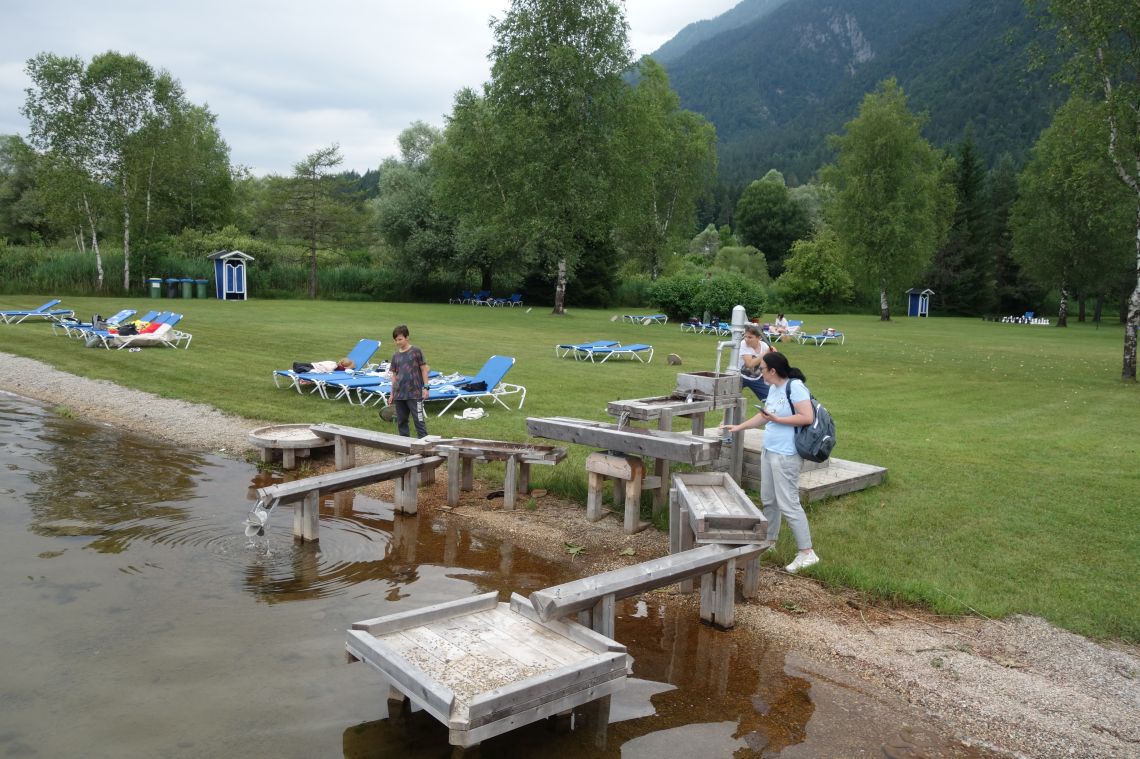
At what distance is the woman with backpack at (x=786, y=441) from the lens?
6.18 m

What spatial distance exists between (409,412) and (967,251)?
2300 inches

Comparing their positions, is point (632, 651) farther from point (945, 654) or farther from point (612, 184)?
point (612, 184)

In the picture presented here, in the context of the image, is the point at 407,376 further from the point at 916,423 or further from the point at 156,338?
the point at 156,338

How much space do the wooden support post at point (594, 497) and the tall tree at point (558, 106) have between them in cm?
2804

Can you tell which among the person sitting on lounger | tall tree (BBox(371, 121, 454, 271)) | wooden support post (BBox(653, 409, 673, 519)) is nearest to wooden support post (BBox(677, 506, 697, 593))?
wooden support post (BBox(653, 409, 673, 519))

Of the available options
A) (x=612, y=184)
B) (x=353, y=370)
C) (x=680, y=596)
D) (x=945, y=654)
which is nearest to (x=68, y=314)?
(x=353, y=370)

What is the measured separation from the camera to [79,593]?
576cm

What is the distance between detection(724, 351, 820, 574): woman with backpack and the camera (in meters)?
6.18

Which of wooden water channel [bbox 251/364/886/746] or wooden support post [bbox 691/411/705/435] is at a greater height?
wooden support post [bbox 691/411/705/435]

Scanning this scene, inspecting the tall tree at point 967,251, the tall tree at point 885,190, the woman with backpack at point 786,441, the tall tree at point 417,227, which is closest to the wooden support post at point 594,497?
the woman with backpack at point 786,441

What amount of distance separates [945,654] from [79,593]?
578cm

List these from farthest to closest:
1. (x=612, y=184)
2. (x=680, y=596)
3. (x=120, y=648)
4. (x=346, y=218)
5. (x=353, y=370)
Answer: (x=346, y=218) → (x=612, y=184) → (x=353, y=370) → (x=680, y=596) → (x=120, y=648)

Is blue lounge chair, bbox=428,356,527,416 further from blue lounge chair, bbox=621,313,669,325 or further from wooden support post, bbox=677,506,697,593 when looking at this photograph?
blue lounge chair, bbox=621,313,669,325

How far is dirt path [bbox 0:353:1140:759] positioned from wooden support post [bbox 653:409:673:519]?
1.50 ft
